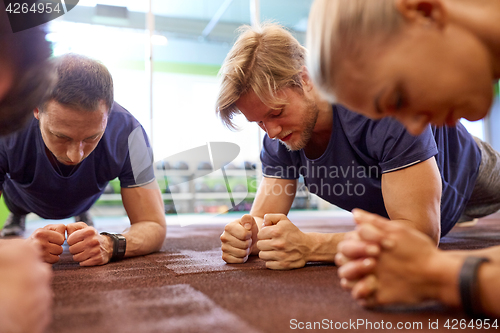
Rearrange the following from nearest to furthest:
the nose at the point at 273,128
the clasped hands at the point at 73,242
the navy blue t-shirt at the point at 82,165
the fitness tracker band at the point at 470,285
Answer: the fitness tracker band at the point at 470,285 < the clasped hands at the point at 73,242 < the nose at the point at 273,128 < the navy blue t-shirt at the point at 82,165

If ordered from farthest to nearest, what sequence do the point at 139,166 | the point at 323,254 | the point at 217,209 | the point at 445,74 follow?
1. the point at 217,209
2. the point at 139,166
3. the point at 323,254
4. the point at 445,74

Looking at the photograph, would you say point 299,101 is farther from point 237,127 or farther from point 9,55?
point 9,55

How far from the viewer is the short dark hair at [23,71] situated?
2.26ft

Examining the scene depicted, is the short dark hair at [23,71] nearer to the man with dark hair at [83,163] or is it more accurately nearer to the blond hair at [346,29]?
the man with dark hair at [83,163]

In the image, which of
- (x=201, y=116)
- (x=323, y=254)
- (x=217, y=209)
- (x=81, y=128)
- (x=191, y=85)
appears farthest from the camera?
(x=191, y=85)

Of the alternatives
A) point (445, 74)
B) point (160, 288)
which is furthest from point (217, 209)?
point (445, 74)

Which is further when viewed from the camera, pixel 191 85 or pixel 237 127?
pixel 191 85

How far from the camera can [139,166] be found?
1440 mm

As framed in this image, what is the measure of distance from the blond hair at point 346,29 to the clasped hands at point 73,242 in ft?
2.74

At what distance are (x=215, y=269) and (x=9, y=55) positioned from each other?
680 millimetres

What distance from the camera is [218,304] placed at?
0.64 meters

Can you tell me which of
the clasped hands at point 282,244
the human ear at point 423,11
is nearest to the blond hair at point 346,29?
the human ear at point 423,11

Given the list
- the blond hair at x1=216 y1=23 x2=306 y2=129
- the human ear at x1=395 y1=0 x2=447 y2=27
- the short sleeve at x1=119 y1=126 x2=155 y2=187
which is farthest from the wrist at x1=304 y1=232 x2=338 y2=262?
the short sleeve at x1=119 y1=126 x2=155 y2=187

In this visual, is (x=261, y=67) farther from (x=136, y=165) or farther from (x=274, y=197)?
(x=136, y=165)
